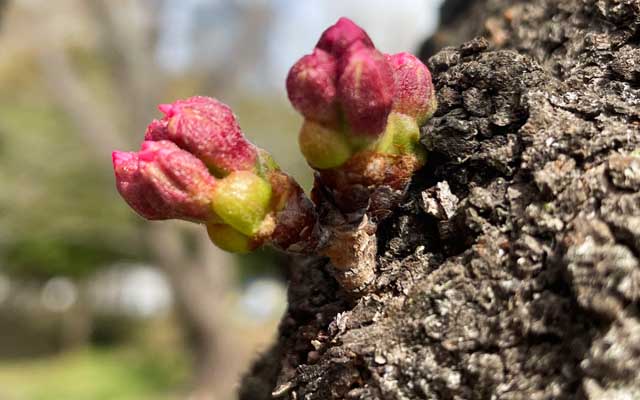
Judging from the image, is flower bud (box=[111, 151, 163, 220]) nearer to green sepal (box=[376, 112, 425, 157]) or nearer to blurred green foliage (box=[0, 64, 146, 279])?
green sepal (box=[376, 112, 425, 157])

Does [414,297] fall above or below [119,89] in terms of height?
below

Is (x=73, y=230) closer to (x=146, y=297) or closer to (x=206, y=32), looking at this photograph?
(x=146, y=297)

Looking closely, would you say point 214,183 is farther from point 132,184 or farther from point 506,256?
point 506,256

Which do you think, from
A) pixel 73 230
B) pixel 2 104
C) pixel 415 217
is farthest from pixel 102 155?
pixel 2 104

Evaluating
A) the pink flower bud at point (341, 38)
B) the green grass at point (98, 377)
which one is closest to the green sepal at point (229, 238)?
the pink flower bud at point (341, 38)

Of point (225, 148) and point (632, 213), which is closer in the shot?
point (632, 213)

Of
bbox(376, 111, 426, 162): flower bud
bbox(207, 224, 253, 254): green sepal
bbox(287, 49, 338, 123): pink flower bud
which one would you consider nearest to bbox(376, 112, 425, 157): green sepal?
bbox(376, 111, 426, 162): flower bud

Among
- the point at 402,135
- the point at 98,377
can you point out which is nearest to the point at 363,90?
the point at 402,135
